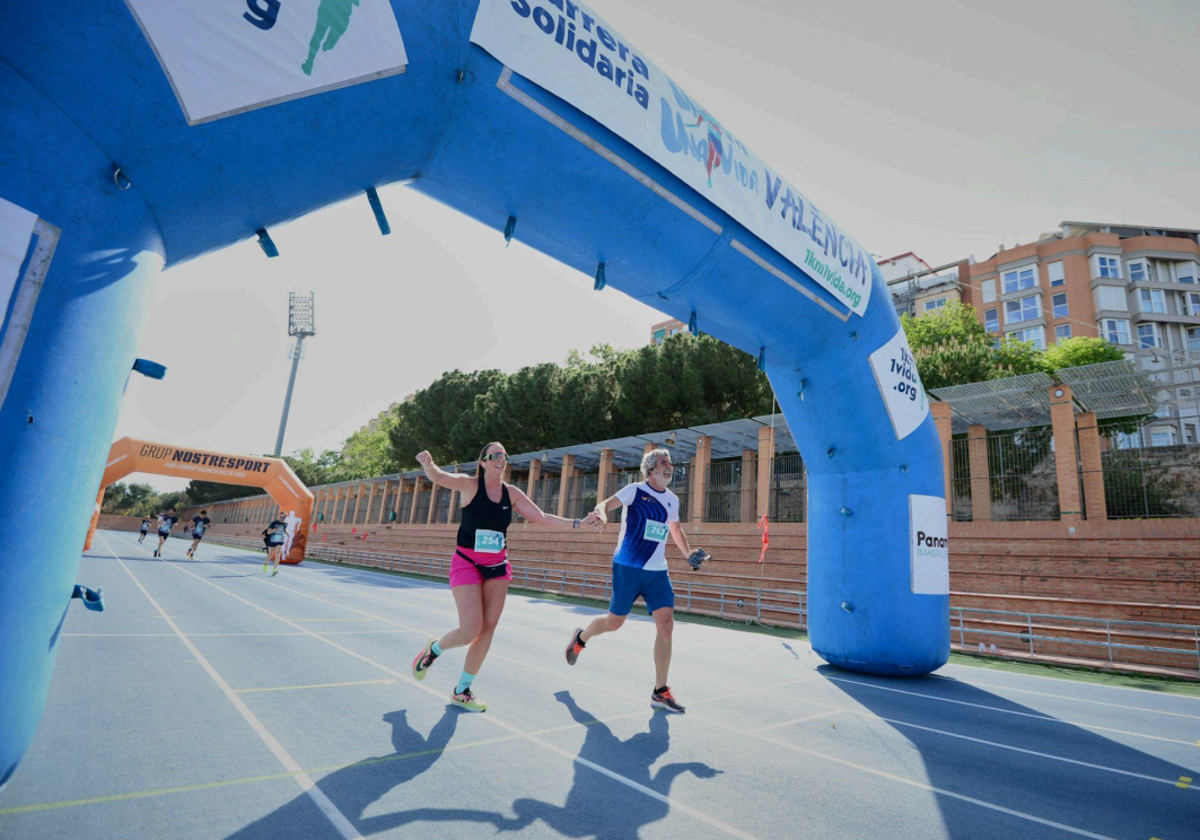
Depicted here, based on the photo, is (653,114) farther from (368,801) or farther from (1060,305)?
(1060,305)

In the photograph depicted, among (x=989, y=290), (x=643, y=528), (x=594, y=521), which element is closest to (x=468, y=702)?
(x=594, y=521)

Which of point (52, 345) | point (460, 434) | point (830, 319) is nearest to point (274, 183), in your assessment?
point (52, 345)

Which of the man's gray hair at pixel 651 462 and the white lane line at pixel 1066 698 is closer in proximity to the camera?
the man's gray hair at pixel 651 462

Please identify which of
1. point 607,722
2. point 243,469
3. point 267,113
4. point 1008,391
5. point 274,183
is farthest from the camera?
point 243,469

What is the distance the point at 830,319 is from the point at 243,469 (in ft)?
99.3

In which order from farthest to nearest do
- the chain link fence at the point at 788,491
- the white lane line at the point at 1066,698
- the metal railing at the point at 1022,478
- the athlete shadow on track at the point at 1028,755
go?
1. the chain link fence at the point at 788,491
2. the metal railing at the point at 1022,478
3. the white lane line at the point at 1066,698
4. the athlete shadow on track at the point at 1028,755

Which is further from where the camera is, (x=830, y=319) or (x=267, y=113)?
(x=830, y=319)

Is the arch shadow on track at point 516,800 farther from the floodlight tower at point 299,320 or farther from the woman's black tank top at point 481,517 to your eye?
the floodlight tower at point 299,320

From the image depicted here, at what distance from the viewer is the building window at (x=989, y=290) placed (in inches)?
1893

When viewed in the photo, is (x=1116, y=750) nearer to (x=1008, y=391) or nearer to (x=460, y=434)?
(x=1008, y=391)

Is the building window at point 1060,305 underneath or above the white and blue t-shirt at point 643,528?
above

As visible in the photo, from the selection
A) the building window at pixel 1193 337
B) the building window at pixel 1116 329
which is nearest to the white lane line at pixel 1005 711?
the building window at pixel 1116 329

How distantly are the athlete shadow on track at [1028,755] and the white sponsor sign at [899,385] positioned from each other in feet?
9.83

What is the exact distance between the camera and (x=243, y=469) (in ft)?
97.5
